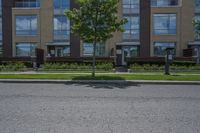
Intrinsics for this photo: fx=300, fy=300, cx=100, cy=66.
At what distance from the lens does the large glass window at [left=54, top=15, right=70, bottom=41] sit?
41031 millimetres

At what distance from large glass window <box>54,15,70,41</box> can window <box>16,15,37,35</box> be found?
287 centimetres

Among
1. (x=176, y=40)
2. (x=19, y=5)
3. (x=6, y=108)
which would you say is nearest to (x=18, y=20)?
(x=19, y=5)

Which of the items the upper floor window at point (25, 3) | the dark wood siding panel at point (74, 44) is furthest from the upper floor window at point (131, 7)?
the upper floor window at point (25, 3)

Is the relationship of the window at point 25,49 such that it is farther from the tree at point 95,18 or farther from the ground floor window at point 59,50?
the tree at point 95,18

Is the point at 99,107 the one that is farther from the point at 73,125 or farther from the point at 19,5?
the point at 19,5

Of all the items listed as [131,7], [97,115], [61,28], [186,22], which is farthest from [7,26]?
[97,115]

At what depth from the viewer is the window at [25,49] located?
135 feet

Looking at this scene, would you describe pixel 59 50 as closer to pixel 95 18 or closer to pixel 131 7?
pixel 131 7

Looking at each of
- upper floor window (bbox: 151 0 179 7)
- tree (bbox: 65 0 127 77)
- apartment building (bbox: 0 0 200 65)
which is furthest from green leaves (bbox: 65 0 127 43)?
upper floor window (bbox: 151 0 179 7)

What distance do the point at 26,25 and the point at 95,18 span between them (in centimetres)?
2401

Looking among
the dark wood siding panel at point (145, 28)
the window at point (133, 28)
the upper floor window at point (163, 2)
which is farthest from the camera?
the upper floor window at point (163, 2)

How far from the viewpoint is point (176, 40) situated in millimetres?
39719

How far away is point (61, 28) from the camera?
135ft

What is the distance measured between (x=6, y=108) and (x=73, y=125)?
2.88 meters
